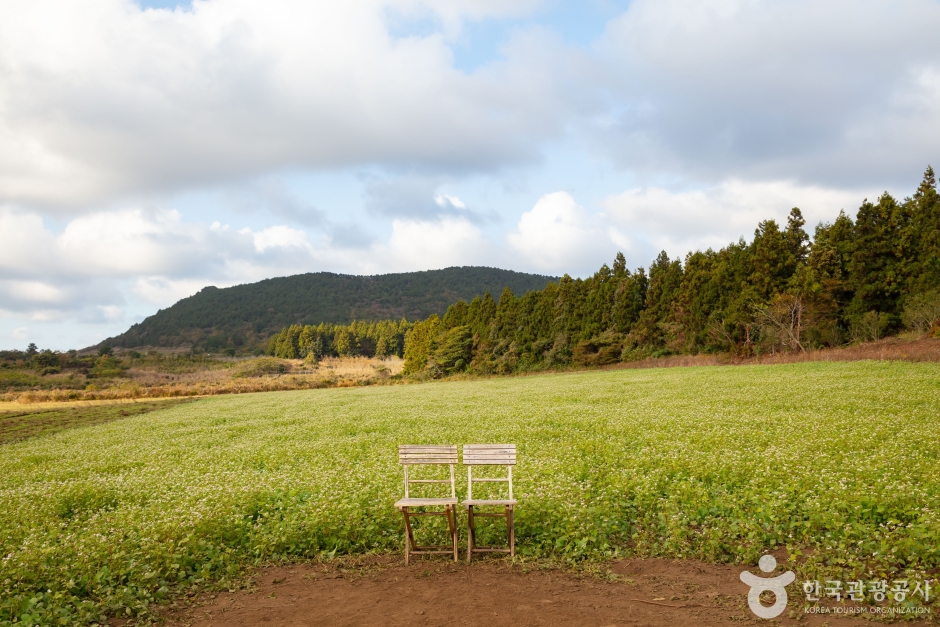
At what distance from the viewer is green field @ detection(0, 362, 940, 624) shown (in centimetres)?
893

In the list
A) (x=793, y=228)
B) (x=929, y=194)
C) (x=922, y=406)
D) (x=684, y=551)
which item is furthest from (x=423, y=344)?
(x=684, y=551)

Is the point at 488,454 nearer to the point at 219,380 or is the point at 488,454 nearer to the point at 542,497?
the point at 542,497

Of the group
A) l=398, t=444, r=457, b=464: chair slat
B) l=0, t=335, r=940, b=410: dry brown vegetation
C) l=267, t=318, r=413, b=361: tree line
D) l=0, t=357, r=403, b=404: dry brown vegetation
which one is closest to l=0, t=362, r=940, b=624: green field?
l=398, t=444, r=457, b=464: chair slat

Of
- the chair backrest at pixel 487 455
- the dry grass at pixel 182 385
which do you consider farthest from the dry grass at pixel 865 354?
the dry grass at pixel 182 385

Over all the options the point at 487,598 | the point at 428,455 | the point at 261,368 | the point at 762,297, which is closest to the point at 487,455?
the point at 428,455

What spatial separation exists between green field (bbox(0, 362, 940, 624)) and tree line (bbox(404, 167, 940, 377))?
34023 millimetres

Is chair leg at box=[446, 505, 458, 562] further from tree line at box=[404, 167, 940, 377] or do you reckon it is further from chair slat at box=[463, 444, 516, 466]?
tree line at box=[404, 167, 940, 377]

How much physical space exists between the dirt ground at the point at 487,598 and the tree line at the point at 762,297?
156ft

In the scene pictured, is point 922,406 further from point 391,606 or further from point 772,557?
point 391,606

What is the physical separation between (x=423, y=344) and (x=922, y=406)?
8743 cm

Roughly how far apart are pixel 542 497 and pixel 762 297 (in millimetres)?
54424

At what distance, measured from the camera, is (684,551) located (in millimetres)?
9648

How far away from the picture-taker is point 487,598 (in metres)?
8.34

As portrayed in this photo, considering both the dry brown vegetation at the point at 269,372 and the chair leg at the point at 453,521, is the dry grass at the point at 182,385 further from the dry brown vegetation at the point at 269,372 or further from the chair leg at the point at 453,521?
the chair leg at the point at 453,521
